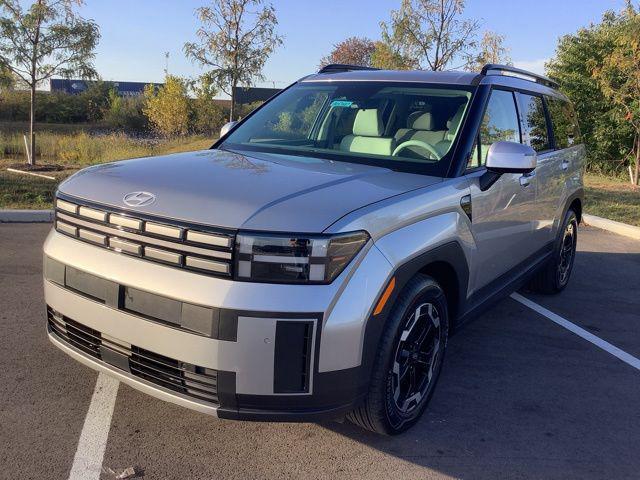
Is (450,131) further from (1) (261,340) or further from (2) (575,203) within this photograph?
(2) (575,203)

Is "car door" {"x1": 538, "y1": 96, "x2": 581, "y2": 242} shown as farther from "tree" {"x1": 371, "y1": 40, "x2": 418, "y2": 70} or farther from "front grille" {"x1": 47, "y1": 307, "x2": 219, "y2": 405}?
"tree" {"x1": 371, "y1": 40, "x2": 418, "y2": 70}

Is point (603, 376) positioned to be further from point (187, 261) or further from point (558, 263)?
point (187, 261)

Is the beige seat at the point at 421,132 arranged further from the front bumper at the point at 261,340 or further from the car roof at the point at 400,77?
the front bumper at the point at 261,340

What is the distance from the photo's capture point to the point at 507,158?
345cm

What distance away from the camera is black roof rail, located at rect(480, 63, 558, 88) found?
409 centimetres

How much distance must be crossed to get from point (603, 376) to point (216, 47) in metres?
12.6

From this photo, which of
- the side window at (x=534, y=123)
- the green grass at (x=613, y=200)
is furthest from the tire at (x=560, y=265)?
the green grass at (x=613, y=200)

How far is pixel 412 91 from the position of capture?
407 cm

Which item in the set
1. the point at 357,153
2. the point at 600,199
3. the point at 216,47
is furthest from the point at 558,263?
the point at 216,47

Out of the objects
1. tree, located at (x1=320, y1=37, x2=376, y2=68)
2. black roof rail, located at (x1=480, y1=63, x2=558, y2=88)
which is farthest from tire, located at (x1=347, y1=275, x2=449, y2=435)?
tree, located at (x1=320, y1=37, x2=376, y2=68)

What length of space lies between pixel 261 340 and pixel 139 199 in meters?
0.88

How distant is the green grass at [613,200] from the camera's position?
33.7ft

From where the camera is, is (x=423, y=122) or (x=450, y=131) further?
(x=423, y=122)

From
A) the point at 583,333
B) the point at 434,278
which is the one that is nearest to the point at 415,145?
the point at 434,278
